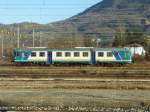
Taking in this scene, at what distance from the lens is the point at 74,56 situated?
A: 172 ft

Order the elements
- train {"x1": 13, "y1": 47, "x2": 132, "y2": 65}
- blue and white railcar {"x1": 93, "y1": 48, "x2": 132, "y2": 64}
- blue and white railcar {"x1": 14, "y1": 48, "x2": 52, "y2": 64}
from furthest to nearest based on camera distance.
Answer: blue and white railcar {"x1": 14, "y1": 48, "x2": 52, "y2": 64}, train {"x1": 13, "y1": 47, "x2": 132, "y2": 65}, blue and white railcar {"x1": 93, "y1": 48, "x2": 132, "y2": 64}

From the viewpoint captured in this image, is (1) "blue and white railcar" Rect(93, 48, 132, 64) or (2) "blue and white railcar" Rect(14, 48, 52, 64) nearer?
(1) "blue and white railcar" Rect(93, 48, 132, 64)

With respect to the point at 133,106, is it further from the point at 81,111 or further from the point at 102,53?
the point at 102,53

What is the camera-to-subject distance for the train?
52.5 metres

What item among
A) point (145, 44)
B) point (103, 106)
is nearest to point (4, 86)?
point (103, 106)

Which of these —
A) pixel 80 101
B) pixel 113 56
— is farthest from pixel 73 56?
pixel 80 101

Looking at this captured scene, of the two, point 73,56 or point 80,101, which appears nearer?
point 80,101

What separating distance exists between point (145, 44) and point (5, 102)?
73670mm

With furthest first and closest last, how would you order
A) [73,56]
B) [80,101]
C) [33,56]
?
1. [33,56]
2. [73,56]
3. [80,101]

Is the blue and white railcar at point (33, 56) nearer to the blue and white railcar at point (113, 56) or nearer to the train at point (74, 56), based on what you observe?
the train at point (74, 56)

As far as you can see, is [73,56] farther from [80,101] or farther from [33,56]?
[80,101]

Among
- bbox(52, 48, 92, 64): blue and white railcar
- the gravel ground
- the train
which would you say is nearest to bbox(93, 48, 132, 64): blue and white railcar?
the train

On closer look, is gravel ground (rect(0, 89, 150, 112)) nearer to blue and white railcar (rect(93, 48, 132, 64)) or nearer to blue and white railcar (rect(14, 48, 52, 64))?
blue and white railcar (rect(93, 48, 132, 64))

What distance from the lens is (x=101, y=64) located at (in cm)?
5284
